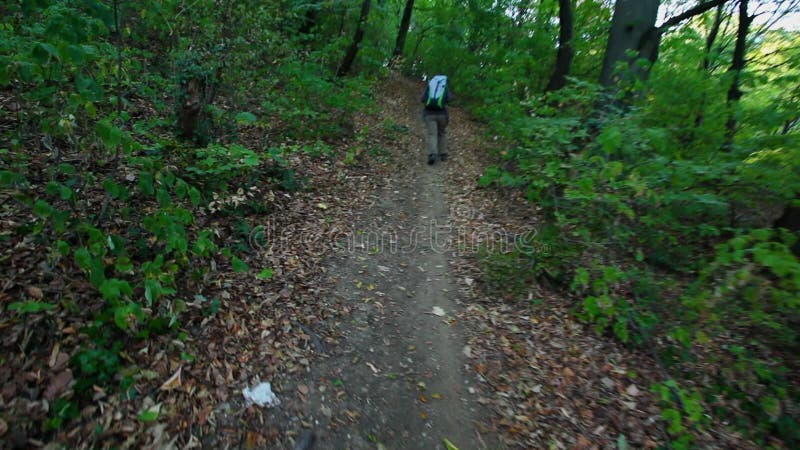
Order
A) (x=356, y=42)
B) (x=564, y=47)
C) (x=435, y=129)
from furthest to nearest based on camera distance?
1. (x=356, y=42)
2. (x=564, y=47)
3. (x=435, y=129)

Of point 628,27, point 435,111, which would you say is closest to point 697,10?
point 628,27

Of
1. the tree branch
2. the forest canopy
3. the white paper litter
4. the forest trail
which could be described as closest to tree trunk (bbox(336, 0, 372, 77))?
the forest canopy

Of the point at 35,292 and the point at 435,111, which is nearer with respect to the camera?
the point at 35,292

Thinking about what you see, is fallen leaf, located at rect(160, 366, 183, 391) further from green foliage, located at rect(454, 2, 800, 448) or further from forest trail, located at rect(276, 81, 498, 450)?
green foliage, located at rect(454, 2, 800, 448)

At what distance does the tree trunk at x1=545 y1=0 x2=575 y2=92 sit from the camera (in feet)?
34.0

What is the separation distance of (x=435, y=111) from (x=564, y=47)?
431 centimetres

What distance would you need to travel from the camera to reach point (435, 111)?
29.5ft

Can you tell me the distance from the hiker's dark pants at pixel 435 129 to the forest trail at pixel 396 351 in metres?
2.86

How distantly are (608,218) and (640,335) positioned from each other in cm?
128

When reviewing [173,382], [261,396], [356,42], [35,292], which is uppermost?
[356,42]

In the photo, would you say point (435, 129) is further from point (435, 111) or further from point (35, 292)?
point (35, 292)

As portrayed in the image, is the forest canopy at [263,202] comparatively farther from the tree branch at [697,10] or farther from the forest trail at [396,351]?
the forest trail at [396,351]

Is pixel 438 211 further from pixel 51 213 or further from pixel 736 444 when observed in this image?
pixel 51 213

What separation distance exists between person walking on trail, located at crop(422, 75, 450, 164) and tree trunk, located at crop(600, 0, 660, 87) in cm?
321
